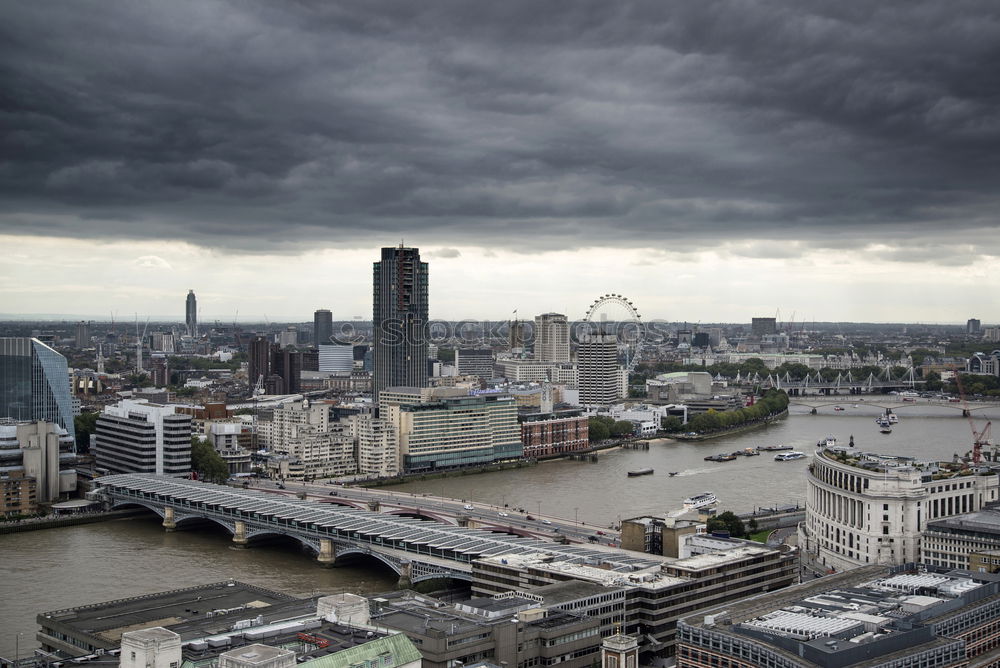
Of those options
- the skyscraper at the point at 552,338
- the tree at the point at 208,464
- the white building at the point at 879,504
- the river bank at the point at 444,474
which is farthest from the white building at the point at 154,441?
the skyscraper at the point at 552,338

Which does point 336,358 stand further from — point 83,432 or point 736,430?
point 83,432

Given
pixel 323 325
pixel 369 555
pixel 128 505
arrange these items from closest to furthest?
pixel 369 555
pixel 128 505
pixel 323 325

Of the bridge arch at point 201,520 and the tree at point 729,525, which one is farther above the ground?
the tree at point 729,525

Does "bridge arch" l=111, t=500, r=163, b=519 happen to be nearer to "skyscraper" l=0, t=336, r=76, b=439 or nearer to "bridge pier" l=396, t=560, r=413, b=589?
"skyscraper" l=0, t=336, r=76, b=439

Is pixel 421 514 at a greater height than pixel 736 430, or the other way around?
pixel 736 430

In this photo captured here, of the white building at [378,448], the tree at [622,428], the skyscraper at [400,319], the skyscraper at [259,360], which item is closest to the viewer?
the white building at [378,448]

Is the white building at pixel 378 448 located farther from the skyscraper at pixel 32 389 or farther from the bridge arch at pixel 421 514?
the bridge arch at pixel 421 514

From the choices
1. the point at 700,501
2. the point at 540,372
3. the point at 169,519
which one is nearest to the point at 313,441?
the point at 169,519
